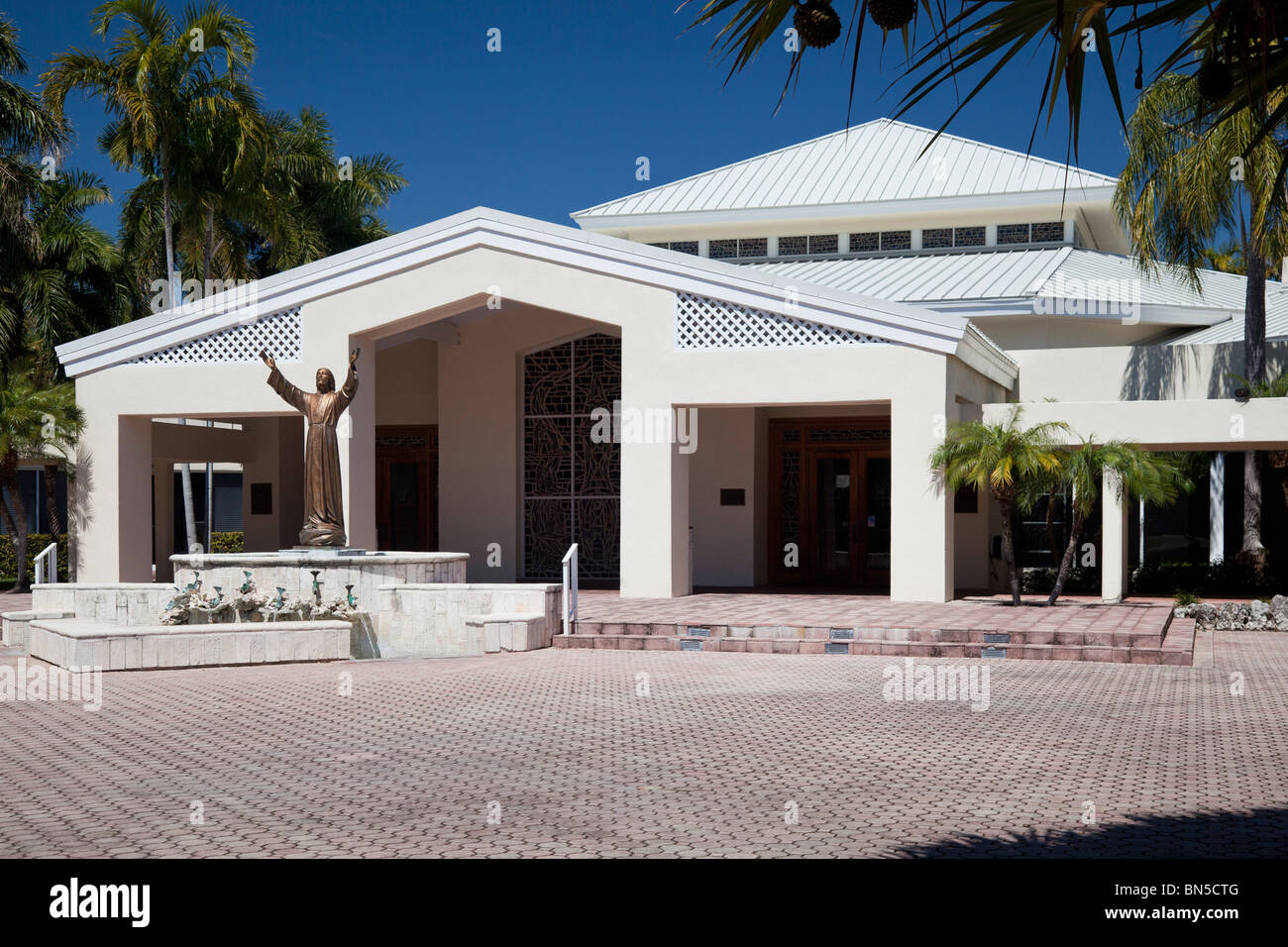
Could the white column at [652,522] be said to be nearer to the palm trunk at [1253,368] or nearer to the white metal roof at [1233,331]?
the palm trunk at [1253,368]

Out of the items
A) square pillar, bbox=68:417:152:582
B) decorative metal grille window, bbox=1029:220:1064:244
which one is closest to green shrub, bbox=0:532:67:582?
square pillar, bbox=68:417:152:582

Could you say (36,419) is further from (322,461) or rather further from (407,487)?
(322,461)

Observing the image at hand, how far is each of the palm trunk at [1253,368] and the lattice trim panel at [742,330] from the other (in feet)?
22.1

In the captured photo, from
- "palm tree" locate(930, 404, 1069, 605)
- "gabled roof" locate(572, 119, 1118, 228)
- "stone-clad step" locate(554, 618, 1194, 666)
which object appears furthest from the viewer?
"gabled roof" locate(572, 119, 1118, 228)

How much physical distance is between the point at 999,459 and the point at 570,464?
8668mm

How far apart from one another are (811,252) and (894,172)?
271 cm

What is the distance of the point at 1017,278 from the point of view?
2323 cm

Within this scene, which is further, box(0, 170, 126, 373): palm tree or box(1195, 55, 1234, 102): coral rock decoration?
box(0, 170, 126, 373): palm tree

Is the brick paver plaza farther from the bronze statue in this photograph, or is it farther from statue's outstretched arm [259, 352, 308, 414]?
statue's outstretched arm [259, 352, 308, 414]

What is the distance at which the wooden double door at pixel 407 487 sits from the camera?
78.6ft

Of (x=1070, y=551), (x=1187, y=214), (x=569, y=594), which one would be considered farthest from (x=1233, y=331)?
(x=569, y=594)

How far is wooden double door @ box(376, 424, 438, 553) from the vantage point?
24.0m

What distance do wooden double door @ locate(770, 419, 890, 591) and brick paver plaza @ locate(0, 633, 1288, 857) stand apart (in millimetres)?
9547
